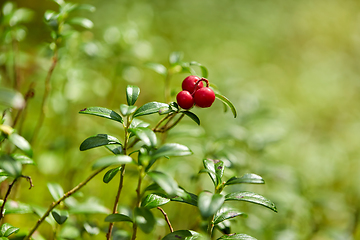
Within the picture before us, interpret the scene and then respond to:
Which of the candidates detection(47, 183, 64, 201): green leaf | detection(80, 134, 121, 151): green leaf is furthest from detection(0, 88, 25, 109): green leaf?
detection(47, 183, 64, 201): green leaf

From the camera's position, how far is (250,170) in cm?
211

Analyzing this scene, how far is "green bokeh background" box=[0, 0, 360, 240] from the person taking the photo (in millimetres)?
2080

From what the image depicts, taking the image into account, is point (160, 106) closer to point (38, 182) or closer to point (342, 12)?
point (38, 182)

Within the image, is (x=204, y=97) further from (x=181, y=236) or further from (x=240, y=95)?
(x=240, y=95)

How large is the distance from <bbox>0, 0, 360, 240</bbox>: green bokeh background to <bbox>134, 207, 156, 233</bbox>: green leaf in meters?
0.64

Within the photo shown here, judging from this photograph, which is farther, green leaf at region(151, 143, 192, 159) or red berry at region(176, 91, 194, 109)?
red berry at region(176, 91, 194, 109)

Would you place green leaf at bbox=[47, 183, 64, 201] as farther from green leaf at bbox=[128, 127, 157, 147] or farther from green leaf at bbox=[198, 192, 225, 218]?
green leaf at bbox=[198, 192, 225, 218]

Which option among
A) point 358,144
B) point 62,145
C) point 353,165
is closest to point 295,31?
point 358,144

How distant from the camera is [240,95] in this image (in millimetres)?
2770

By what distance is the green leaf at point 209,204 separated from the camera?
874 millimetres

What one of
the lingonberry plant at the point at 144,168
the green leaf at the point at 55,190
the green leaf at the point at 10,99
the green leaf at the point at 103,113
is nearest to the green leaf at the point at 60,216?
the lingonberry plant at the point at 144,168

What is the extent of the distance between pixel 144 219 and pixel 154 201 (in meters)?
0.16

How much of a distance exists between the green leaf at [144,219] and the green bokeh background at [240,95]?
64 centimetres

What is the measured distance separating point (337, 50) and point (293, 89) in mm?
2500
